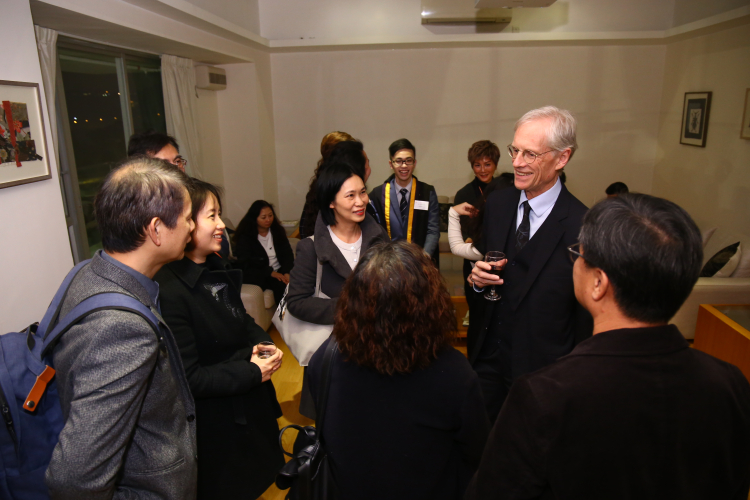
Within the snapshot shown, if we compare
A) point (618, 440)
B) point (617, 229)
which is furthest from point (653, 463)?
point (617, 229)

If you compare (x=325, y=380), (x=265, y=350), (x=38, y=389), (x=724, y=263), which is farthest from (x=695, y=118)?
(x=38, y=389)

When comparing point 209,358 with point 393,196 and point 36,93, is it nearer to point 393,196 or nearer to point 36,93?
point 36,93

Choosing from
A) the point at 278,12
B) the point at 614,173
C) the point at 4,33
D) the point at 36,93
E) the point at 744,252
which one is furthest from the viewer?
the point at 614,173

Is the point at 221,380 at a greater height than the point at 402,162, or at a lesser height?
lesser

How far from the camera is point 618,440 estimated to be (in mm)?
851

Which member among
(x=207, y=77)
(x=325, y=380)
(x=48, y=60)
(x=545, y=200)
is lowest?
(x=325, y=380)

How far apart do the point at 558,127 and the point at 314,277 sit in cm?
123

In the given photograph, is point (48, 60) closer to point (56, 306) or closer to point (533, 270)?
point (56, 306)

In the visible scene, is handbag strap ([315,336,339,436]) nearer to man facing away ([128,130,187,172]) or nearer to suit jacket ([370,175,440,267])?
man facing away ([128,130,187,172])

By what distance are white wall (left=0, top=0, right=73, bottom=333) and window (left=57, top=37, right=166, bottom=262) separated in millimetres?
1058

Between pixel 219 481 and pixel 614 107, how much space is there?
674cm

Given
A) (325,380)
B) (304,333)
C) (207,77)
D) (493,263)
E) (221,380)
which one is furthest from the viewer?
(207,77)

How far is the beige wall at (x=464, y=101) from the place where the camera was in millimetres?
6301

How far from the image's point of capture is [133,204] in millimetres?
1157
